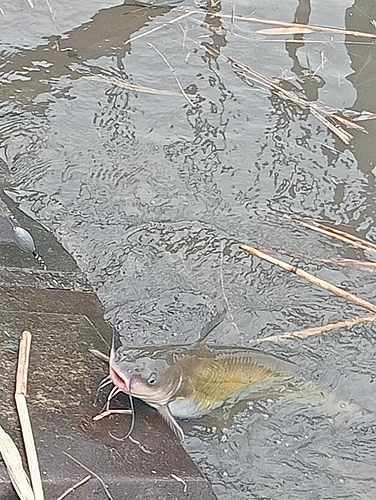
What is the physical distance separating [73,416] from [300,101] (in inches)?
133

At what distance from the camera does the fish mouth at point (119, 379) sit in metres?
3.01

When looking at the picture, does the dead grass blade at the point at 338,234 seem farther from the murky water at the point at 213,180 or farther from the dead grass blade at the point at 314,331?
the dead grass blade at the point at 314,331

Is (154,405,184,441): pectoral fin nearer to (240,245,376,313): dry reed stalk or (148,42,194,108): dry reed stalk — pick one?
(240,245,376,313): dry reed stalk

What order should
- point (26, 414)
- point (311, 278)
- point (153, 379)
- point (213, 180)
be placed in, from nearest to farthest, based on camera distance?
point (26, 414) < point (153, 379) < point (311, 278) < point (213, 180)

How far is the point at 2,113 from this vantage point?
208 inches

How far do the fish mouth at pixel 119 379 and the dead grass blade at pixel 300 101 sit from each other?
2861 millimetres

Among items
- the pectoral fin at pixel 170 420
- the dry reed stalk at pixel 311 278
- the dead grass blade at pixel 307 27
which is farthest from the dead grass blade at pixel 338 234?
the dead grass blade at pixel 307 27

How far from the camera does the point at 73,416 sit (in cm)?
289

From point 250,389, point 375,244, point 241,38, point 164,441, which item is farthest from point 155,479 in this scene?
point 241,38

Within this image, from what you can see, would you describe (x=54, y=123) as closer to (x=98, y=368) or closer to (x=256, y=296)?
(x=256, y=296)

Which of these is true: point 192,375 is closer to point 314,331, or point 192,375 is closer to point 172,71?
point 314,331

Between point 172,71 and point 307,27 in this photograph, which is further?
point 307,27

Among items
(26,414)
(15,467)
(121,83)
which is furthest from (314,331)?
(121,83)

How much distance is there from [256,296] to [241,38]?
8.82ft
